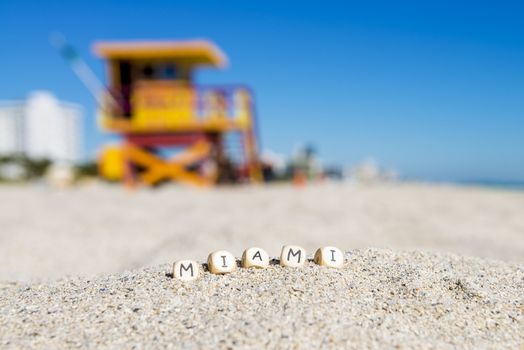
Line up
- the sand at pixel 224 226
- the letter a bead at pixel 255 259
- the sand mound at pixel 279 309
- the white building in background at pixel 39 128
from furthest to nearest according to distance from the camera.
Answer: the white building in background at pixel 39 128
the sand at pixel 224 226
the letter a bead at pixel 255 259
the sand mound at pixel 279 309

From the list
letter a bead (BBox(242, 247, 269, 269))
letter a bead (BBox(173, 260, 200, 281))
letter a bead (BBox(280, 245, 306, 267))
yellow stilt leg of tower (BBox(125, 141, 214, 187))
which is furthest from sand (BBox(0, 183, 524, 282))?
yellow stilt leg of tower (BBox(125, 141, 214, 187))

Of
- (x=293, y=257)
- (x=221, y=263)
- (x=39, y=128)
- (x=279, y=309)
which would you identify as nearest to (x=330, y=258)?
(x=293, y=257)

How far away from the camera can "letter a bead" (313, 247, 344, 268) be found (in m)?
2.96

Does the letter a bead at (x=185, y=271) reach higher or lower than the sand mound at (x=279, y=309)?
higher

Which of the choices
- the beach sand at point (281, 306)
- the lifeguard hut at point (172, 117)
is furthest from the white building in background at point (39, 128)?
the beach sand at point (281, 306)

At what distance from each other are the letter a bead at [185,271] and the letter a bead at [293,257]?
0.44 meters

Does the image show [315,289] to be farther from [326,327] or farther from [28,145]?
[28,145]

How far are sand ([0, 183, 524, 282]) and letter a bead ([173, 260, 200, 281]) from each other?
1.51 metres

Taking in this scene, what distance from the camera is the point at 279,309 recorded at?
2395 mm

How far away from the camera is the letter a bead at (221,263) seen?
9.39ft

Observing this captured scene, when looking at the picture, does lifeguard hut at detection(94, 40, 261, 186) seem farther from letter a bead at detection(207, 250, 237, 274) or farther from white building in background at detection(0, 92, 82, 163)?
white building in background at detection(0, 92, 82, 163)

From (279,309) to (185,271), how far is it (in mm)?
612

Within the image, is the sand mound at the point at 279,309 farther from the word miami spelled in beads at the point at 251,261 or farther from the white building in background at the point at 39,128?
the white building in background at the point at 39,128

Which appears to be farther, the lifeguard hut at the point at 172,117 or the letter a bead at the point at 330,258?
the lifeguard hut at the point at 172,117
